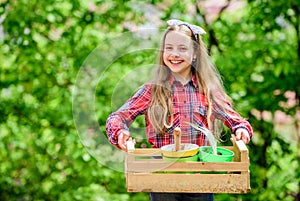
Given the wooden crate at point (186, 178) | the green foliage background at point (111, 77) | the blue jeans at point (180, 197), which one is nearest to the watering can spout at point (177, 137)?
the wooden crate at point (186, 178)

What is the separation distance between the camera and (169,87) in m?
1.74

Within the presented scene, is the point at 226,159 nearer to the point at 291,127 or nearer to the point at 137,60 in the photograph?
the point at 137,60

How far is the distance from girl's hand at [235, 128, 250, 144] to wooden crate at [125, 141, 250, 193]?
6.3 inches

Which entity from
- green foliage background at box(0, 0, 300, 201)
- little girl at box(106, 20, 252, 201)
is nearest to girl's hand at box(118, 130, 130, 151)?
little girl at box(106, 20, 252, 201)

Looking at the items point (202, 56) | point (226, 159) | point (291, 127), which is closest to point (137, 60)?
point (291, 127)

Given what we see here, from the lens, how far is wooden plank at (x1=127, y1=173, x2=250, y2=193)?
1526 mm

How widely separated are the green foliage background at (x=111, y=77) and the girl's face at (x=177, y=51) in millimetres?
1478

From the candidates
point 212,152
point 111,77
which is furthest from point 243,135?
point 111,77

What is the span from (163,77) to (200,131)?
19 cm

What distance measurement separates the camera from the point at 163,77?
1765 mm

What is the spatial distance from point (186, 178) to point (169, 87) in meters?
0.32

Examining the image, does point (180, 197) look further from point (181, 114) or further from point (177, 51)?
point (177, 51)

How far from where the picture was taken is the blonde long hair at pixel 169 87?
1.71m

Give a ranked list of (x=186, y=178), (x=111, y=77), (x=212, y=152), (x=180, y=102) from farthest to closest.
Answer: (x=111, y=77) → (x=180, y=102) → (x=212, y=152) → (x=186, y=178)
